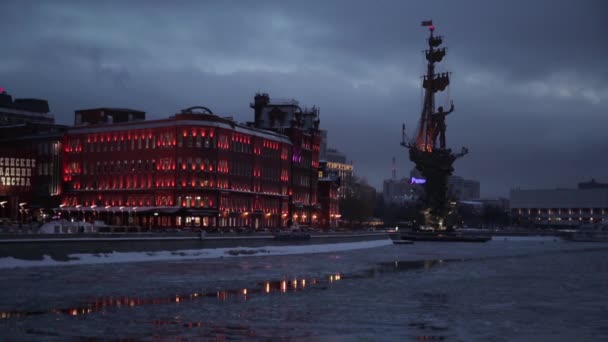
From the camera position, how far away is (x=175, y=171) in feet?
374

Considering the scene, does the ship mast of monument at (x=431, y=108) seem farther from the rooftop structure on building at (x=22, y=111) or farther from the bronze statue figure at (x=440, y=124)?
the rooftop structure on building at (x=22, y=111)

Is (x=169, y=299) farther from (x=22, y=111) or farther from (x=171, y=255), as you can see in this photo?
(x=22, y=111)

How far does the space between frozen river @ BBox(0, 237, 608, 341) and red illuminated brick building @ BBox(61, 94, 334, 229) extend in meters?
50.6

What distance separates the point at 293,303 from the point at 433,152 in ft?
366

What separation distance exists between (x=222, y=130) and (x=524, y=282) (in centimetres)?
7256

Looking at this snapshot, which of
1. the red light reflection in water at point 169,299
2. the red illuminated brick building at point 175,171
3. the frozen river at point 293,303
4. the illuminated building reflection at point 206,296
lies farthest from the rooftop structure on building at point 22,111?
the red light reflection in water at point 169,299


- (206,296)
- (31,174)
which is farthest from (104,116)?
(206,296)

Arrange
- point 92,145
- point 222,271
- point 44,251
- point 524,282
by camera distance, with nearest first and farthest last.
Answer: point 524,282, point 222,271, point 44,251, point 92,145

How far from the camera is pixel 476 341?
86.2 ft

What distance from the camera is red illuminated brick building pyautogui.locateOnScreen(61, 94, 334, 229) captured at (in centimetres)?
11406

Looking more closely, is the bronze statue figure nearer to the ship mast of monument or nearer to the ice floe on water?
the ship mast of monument

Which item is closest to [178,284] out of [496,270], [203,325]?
[203,325]

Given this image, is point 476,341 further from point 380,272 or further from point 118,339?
point 380,272

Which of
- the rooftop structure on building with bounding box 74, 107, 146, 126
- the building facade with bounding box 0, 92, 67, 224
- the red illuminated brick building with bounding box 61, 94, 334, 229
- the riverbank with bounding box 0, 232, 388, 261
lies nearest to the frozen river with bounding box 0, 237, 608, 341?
the riverbank with bounding box 0, 232, 388, 261
